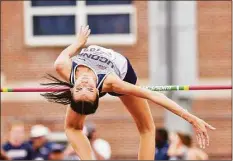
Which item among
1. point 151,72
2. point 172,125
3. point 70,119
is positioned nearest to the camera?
point 70,119

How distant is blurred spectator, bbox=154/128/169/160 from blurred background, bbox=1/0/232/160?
429 centimetres

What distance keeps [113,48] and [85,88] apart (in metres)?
8.07

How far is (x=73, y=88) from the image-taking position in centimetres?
864

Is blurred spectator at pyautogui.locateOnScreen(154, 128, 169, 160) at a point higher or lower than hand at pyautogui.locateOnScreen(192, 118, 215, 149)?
lower

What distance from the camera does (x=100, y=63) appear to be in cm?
874

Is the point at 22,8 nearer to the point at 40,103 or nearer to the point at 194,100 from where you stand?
the point at 40,103

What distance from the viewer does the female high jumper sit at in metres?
8.55

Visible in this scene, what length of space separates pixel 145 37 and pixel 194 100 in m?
1.18

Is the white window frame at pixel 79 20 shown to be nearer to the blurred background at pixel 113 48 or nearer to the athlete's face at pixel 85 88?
the blurred background at pixel 113 48

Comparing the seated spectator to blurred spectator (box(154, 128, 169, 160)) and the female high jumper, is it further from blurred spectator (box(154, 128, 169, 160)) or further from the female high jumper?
the female high jumper

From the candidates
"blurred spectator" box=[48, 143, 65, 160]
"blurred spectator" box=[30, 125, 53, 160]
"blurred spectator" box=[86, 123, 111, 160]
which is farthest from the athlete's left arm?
"blurred spectator" box=[86, 123, 111, 160]

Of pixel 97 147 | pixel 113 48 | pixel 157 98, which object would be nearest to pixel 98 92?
pixel 157 98

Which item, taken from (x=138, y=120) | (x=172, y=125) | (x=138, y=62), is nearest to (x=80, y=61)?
(x=138, y=120)

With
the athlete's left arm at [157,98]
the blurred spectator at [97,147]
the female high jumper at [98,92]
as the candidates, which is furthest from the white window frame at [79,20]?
the athlete's left arm at [157,98]
